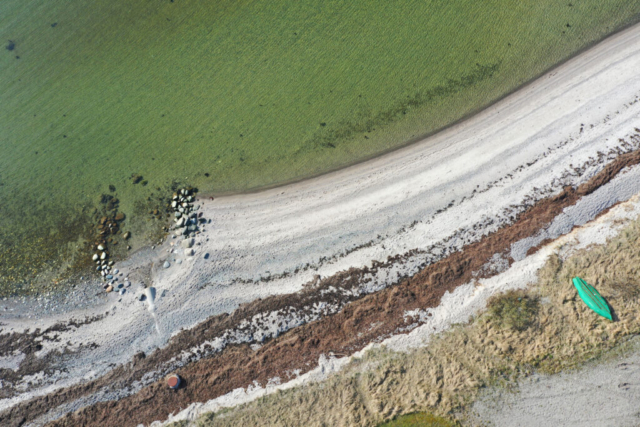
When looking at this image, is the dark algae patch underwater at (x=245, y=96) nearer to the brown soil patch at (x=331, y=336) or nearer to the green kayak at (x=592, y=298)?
the brown soil patch at (x=331, y=336)

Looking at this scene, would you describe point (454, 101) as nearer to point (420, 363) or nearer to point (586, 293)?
point (586, 293)

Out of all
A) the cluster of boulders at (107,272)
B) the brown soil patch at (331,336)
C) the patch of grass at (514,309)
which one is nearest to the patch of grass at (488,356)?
the patch of grass at (514,309)

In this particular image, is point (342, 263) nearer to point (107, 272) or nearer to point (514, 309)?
point (514, 309)

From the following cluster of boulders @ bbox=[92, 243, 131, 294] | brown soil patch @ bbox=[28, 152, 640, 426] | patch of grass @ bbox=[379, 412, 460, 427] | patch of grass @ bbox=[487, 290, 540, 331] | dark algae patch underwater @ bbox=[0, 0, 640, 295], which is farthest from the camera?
dark algae patch underwater @ bbox=[0, 0, 640, 295]

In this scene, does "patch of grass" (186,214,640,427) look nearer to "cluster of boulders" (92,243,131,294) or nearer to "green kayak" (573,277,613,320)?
"green kayak" (573,277,613,320)

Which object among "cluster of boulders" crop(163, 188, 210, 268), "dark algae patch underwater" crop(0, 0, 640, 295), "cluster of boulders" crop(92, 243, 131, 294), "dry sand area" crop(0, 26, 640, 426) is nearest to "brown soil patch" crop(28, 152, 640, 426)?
"dry sand area" crop(0, 26, 640, 426)

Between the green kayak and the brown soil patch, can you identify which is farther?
the brown soil patch
